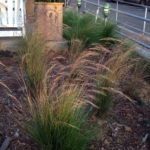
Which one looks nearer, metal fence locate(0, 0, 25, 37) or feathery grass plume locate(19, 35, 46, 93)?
feathery grass plume locate(19, 35, 46, 93)

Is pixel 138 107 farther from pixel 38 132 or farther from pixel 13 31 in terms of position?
pixel 13 31

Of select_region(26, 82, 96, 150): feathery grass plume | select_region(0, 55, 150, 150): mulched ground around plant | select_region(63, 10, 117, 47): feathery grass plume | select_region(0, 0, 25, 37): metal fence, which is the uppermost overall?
select_region(0, 0, 25, 37): metal fence

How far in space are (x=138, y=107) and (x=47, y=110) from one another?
184 cm

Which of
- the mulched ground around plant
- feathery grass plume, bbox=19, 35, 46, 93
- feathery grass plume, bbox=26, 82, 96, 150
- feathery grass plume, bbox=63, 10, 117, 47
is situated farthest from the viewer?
feathery grass plume, bbox=63, 10, 117, 47

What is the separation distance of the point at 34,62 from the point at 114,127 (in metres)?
1.34

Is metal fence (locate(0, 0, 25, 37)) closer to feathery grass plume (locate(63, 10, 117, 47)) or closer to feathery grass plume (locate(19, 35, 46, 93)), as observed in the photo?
feathery grass plume (locate(19, 35, 46, 93))

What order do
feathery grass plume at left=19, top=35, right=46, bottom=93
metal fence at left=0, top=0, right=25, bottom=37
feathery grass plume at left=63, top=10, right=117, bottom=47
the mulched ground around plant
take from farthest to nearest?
feathery grass plume at left=63, top=10, right=117, bottom=47, metal fence at left=0, top=0, right=25, bottom=37, feathery grass plume at left=19, top=35, right=46, bottom=93, the mulched ground around plant

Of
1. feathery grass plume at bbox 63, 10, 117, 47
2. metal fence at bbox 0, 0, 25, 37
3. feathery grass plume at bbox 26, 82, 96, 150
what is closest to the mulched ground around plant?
feathery grass plume at bbox 26, 82, 96, 150

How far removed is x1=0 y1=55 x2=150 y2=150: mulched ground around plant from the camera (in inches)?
115

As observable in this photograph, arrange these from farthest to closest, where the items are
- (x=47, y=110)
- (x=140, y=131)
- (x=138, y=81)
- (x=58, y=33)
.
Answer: (x=58, y=33), (x=138, y=81), (x=140, y=131), (x=47, y=110)

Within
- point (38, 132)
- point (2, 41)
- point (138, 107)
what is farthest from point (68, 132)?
point (2, 41)

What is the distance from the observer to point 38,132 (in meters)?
2.46

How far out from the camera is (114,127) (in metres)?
3.35

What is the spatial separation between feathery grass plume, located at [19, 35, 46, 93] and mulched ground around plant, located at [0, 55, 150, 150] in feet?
0.77
